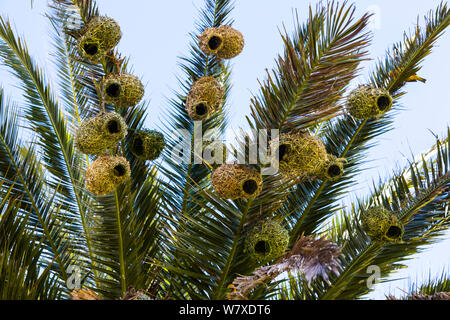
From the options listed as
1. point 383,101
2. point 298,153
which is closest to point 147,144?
point 298,153

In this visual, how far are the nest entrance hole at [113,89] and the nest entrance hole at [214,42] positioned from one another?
82 cm

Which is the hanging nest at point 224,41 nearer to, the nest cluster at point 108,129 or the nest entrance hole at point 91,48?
the nest cluster at point 108,129

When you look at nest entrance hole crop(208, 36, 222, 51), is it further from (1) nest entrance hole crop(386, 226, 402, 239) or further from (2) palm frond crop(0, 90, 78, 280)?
(1) nest entrance hole crop(386, 226, 402, 239)

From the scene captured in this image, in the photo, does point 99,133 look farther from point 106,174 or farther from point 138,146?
point 138,146

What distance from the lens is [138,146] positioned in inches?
173

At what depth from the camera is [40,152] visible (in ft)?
17.1

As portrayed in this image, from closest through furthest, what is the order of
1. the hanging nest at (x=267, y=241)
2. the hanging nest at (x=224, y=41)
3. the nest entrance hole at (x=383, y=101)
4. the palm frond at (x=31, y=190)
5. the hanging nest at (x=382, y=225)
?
the hanging nest at (x=267, y=241)
the hanging nest at (x=382, y=225)
the nest entrance hole at (x=383, y=101)
the hanging nest at (x=224, y=41)
the palm frond at (x=31, y=190)

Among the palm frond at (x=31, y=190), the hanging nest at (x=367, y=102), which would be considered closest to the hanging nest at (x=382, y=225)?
the hanging nest at (x=367, y=102)

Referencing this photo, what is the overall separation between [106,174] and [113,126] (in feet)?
1.12

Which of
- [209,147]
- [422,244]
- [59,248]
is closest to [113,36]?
[209,147]

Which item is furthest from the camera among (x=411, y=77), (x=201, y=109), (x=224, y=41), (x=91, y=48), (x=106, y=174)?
(x=411, y=77)

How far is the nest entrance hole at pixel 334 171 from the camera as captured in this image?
4.23 meters

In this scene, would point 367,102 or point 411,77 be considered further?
point 411,77

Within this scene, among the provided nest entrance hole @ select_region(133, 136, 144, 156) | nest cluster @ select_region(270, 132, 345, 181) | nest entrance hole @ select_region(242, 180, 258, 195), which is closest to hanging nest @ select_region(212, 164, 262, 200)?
nest entrance hole @ select_region(242, 180, 258, 195)
